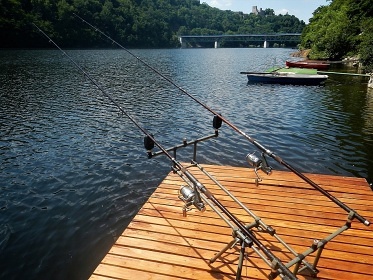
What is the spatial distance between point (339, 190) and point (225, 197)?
3515mm

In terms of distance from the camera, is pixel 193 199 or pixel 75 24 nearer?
pixel 193 199

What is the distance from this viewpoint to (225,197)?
27.4 ft

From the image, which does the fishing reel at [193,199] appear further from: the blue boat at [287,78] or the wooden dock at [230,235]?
the blue boat at [287,78]

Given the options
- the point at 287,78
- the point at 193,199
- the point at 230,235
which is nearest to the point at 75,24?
the point at 287,78

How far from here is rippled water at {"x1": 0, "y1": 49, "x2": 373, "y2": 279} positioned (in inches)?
360

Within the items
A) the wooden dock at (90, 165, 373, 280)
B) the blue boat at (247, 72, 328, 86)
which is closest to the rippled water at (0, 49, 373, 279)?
the wooden dock at (90, 165, 373, 280)

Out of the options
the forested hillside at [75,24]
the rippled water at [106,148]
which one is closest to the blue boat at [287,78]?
the rippled water at [106,148]

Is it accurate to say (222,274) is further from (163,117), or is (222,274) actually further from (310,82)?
(310,82)

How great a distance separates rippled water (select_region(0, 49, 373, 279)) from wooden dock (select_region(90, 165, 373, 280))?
8.12ft

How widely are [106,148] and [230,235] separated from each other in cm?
1147

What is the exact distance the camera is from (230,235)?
6496 mm

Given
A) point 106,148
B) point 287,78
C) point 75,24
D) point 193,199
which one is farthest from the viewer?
point 75,24

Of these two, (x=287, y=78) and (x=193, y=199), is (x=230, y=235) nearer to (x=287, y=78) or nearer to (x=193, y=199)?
(x=193, y=199)

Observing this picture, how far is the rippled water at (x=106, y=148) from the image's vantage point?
30.0ft
